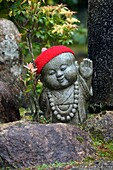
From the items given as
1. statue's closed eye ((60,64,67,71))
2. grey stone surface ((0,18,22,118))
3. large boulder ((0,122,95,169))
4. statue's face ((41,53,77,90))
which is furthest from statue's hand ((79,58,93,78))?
grey stone surface ((0,18,22,118))

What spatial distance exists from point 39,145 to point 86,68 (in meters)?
1.00

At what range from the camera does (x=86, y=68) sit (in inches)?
212

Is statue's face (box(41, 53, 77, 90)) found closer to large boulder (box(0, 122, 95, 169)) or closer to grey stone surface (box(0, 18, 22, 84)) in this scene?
large boulder (box(0, 122, 95, 169))

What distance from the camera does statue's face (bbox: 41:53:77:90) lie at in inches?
205

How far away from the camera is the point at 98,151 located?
16.5 ft

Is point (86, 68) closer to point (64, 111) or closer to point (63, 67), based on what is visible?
point (63, 67)

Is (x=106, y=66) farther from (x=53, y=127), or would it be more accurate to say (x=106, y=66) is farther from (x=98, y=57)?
(x=53, y=127)

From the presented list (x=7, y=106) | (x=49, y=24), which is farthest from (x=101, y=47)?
(x=49, y=24)

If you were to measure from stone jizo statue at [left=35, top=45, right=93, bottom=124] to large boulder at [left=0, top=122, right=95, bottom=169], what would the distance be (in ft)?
1.00

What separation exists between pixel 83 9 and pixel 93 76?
6.34 metres

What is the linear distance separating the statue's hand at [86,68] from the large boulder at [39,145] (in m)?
0.63

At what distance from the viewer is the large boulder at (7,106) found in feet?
18.1

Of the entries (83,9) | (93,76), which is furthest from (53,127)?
(83,9)

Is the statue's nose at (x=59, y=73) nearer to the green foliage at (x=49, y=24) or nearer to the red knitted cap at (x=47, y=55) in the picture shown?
the red knitted cap at (x=47, y=55)
